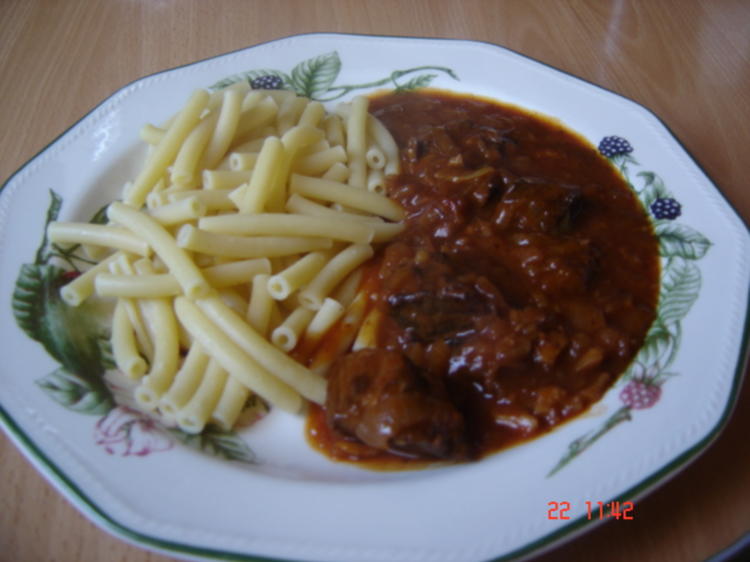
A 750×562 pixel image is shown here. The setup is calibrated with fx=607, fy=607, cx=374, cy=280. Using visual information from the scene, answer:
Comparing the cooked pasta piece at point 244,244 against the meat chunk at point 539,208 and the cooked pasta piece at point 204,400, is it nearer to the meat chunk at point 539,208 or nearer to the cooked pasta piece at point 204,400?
the cooked pasta piece at point 204,400

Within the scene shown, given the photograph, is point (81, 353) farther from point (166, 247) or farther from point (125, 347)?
point (166, 247)

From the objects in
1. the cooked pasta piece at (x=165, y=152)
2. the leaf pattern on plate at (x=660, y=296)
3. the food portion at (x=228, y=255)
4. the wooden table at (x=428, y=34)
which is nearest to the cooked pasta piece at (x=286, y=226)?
the food portion at (x=228, y=255)

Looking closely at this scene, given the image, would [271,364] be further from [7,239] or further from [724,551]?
[724,551]

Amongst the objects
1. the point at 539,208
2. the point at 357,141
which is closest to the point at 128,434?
the point at 357,141

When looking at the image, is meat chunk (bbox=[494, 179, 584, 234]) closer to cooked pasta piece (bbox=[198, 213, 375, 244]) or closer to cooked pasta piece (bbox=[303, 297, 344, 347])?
cooked pasta piece (bbox=[198, 213, 375, 244])

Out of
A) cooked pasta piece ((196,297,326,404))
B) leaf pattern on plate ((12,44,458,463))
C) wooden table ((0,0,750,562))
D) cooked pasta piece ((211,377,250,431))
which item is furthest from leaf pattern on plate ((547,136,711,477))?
leaf pattern on plate ((12,44,458,463))
